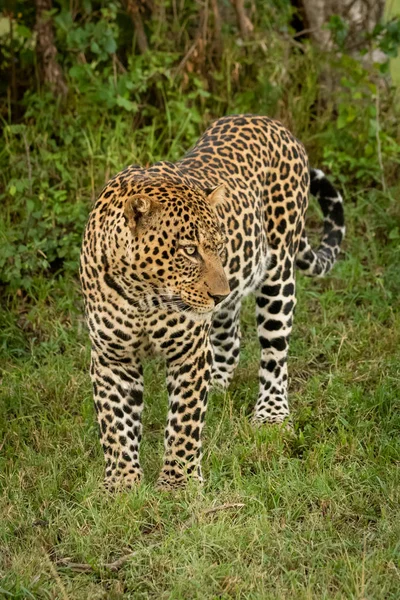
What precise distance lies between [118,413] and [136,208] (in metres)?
1.21

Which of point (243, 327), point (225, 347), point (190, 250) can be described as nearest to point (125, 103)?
point (243, 327)

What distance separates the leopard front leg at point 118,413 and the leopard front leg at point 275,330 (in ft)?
3.71

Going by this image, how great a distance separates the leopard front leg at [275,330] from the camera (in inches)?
261

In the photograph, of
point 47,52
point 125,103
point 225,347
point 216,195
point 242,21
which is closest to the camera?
point 216,195

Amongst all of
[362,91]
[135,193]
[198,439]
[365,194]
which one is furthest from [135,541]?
[362,91]

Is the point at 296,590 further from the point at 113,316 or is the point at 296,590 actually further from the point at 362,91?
the point at 362,91

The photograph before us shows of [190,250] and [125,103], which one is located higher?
[190,250]

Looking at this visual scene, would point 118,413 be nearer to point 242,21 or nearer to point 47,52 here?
point 47,52


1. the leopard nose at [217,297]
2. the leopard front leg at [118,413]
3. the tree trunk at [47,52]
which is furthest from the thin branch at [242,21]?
the leopard nose at [217,297]

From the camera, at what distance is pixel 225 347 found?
23.5 feet

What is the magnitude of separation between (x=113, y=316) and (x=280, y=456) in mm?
1302

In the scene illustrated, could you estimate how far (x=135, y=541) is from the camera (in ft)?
16.9

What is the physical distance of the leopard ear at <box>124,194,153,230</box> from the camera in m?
4.99

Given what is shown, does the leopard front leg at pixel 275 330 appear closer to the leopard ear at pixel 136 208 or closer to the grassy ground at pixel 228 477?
the grassy ground at pixel 228 477
